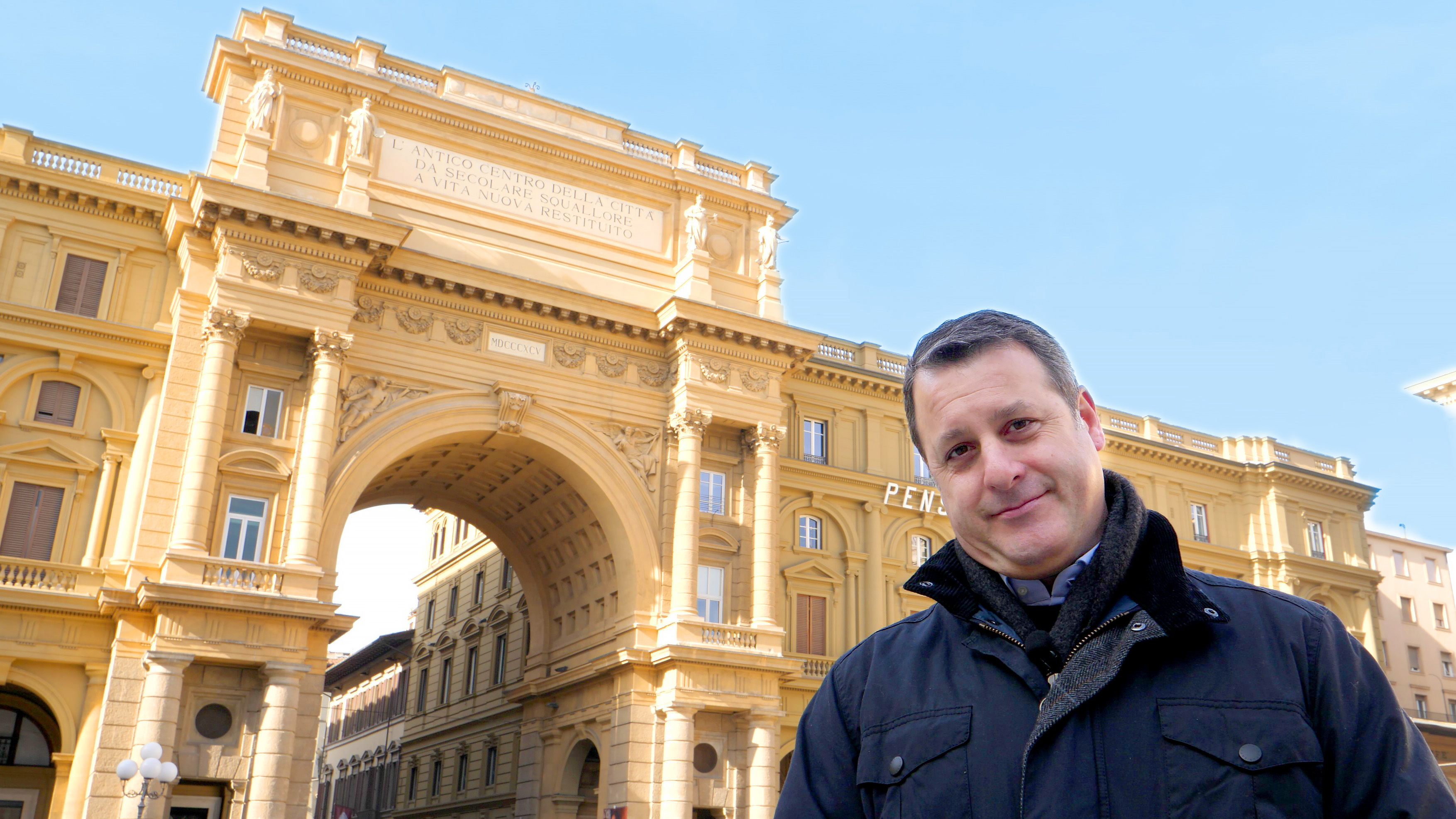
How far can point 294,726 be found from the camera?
25453mm

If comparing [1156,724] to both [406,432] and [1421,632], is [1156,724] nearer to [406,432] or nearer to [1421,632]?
[406,432]

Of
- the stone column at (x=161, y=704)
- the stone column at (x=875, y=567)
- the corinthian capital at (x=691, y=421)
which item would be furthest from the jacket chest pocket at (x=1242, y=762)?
the stone column at (x=875, y=567)

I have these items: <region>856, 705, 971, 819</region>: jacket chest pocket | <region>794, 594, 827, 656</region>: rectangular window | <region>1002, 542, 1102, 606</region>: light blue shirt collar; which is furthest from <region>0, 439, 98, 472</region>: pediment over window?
<region>1002, 542, 1102, 606</region>: light blue shirt collar

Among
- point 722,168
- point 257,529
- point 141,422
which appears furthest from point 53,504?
point 722,168

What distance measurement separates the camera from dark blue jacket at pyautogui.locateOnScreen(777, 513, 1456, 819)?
2.19m

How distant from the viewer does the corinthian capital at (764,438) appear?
33.5 metres

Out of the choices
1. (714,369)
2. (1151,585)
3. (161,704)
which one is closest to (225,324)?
(161,704)

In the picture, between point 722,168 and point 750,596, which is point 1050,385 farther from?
point 722,168

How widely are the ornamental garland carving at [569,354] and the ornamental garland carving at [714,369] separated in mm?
3378

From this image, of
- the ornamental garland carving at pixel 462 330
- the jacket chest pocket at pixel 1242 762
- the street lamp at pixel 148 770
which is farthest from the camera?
the ornamental garland carving at pixel 462 330

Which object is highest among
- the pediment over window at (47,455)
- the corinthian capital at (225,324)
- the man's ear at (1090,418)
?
the corinthian capital at (225,324)

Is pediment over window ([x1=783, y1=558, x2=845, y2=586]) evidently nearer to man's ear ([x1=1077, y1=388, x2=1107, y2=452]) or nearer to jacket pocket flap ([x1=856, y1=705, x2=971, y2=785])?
man's ear ([x1=1077, y1=388, x2=1107, y2=452])

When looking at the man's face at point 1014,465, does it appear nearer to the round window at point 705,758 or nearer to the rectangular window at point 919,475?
the round window at point 705,758

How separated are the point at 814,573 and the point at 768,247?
423 inches
